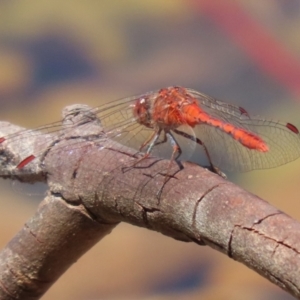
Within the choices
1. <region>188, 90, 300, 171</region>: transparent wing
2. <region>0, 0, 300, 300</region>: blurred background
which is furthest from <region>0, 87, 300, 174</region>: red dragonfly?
<region>0, 0, 300, 300</region>: blurred background

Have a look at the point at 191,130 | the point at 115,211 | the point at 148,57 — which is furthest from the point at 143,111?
the point at 148,57

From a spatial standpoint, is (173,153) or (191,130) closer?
(173,153)

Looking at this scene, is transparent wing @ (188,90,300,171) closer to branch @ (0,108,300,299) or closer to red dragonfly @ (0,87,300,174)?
red dragonfly @ (0,87,300,174)

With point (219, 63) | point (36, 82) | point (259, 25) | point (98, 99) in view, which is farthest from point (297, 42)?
point (36, 82)

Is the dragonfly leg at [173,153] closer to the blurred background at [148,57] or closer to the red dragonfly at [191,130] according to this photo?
the red dragonfly at [191,130]

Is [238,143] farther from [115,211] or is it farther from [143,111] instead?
[115,211]

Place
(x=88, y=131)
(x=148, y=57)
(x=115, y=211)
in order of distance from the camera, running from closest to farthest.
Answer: (x=115, y=211), (x=88, y=131), (x=148, y=57)

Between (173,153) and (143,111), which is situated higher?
(143,111)
